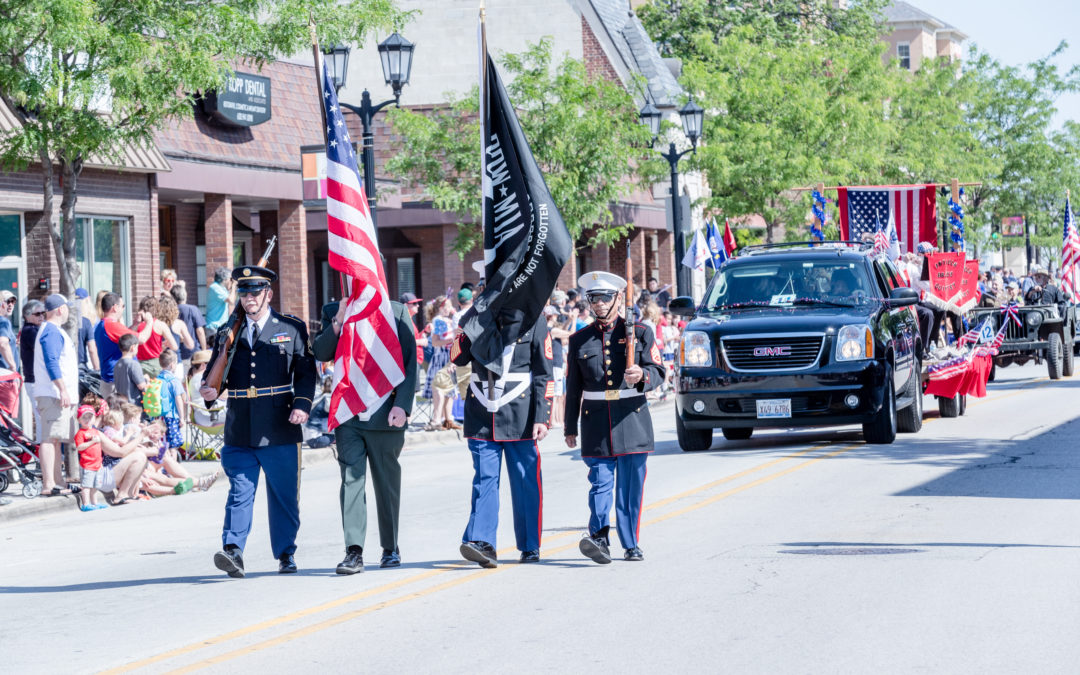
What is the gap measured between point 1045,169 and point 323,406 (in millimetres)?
51309

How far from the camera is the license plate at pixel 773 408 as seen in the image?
53.6ft

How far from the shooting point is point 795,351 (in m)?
16.4

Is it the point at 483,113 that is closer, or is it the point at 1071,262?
the point at 483,113

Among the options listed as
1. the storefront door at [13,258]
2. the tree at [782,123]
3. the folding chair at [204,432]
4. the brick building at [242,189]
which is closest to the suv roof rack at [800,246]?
the folding chair at [204,432]

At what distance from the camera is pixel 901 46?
110312 mm

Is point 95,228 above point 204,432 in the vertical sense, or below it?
above

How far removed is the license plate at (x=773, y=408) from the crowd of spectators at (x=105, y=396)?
5.82 metres

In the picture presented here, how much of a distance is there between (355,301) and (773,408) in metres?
7.21

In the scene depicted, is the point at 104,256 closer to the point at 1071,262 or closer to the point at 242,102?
the point at 242,102

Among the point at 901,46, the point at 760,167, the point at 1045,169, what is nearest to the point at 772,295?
the point at 760,167

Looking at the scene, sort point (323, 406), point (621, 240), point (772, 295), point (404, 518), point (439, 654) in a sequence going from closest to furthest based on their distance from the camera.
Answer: point (439, 654)
point (404, 518)
point (772, 295)
point (323, 406)
point (621, 240)

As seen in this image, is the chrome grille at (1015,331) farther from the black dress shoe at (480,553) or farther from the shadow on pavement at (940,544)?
the black dress shoe at (480,553)

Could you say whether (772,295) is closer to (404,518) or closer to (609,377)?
(404,518)

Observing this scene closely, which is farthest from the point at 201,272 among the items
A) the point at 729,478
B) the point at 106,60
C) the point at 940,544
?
the point at 940,544
